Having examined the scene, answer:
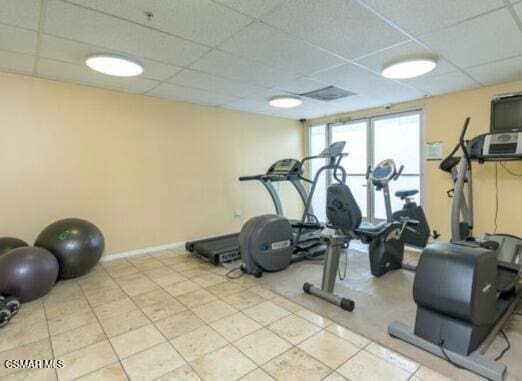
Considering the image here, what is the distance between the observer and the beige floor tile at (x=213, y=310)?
96.0 inches

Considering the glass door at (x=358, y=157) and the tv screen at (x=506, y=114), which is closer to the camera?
the tv screen at (x=506, y=114)

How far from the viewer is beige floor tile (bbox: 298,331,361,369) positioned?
1.88 meters

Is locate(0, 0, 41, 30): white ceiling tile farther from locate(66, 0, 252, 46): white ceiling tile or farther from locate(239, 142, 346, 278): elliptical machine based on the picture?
locate(239, 142, 346, 278): elliptical machine

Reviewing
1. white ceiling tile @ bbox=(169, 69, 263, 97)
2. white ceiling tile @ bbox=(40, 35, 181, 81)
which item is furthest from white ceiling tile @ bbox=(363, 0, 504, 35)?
white ceiling tile @ bbox=(40, 35, 181, 81)

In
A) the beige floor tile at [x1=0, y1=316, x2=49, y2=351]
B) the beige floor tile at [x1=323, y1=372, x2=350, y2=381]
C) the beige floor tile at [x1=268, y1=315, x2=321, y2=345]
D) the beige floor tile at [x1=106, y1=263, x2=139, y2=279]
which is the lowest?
the beige floor tile at [x1=323, y1=372, x2=350, y2=381]

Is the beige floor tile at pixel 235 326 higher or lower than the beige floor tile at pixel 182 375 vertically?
higher

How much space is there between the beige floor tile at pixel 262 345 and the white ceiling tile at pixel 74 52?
2.70 meters

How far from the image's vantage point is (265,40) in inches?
97.6

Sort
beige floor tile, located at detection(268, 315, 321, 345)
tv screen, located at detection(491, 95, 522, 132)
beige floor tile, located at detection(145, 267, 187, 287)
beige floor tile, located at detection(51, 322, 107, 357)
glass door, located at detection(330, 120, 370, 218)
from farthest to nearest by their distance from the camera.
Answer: glass door, located at detection(330, 120, 370, 218)
beige floor tile, located at detection(145, 267, 187, 287)
tv screen, located at detection(491, 95, 522, 132)
beige floor tile, located at detection(268, 315, 321, 345)
beige floor tile, located at detection(51, 322, 107, 357)

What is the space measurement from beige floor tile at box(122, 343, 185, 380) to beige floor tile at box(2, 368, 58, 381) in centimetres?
40

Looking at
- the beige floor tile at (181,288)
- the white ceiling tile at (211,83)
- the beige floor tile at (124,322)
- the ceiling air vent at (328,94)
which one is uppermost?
the white ceiling tile at (211,83)

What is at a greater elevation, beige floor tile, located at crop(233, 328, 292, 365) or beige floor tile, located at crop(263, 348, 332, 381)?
beige floor tile, located at crop(233, 328, 292, 365)

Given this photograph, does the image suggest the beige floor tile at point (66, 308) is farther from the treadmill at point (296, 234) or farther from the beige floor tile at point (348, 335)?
the beige floor tile at point (348, 335)

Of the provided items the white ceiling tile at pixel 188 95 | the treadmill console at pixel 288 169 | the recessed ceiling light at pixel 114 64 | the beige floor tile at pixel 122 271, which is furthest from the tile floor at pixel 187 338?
the white ceiling tile at pixel 188 95
